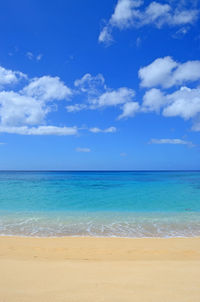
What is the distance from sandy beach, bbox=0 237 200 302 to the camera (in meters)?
3.32

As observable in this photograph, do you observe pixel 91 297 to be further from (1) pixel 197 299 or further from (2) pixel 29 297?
(1) pixel 197 299

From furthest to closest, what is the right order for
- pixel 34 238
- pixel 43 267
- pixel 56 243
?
pixel 34 238, pixel 56 243, pixel 43 267

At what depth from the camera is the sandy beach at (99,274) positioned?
3.32 metres

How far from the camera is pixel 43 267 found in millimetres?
4605

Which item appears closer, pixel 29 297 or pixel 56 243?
pixel 29 297

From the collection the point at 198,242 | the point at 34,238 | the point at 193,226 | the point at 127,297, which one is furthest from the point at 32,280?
the point at 193,226

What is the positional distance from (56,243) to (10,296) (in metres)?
4.03

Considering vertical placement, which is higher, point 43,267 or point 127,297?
point 127,297

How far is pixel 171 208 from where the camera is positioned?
14.5m

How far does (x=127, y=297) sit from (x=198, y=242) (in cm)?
547

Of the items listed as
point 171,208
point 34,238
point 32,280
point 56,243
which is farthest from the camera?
point 171,208

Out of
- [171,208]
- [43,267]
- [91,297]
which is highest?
[91,297]

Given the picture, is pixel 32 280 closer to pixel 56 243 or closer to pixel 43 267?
pixel 43 267

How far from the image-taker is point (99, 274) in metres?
4.21
